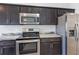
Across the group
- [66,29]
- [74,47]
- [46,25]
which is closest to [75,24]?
[66,29]

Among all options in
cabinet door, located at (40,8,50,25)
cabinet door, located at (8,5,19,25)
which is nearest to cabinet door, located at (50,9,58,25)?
cabinet door, located at (40,8,50,25)

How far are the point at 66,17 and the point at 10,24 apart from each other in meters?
1.76

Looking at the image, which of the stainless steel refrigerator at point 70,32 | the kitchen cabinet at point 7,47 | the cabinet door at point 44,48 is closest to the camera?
the kitchen cabinet at point 7,47

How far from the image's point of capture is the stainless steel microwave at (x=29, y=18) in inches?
140

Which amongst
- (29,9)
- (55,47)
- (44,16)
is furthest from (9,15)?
(55,47)

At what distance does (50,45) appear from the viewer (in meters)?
3.49

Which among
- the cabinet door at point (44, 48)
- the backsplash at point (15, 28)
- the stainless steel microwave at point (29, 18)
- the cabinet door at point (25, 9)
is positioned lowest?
the cabinet door at point (44, 48)

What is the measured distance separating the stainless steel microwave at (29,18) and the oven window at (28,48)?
2.40ft

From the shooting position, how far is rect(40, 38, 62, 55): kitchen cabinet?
3.46 m

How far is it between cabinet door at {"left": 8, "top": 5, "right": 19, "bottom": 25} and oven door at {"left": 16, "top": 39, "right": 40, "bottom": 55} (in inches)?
29.7

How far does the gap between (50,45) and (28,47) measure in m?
0.69

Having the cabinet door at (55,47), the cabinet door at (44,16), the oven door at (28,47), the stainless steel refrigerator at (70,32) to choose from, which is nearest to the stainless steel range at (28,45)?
the oven door at (28,47)

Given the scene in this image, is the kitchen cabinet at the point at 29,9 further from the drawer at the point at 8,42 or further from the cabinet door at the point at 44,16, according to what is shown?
the drawer at the point at 8,42
